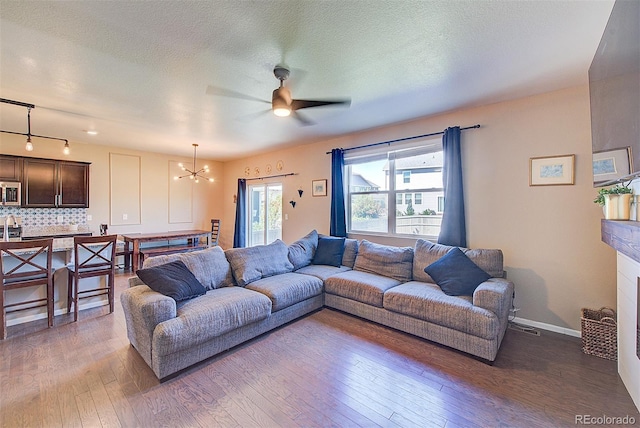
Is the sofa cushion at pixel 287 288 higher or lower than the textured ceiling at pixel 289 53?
lower

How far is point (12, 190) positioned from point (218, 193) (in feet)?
12.9

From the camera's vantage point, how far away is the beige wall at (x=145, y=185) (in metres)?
5.09

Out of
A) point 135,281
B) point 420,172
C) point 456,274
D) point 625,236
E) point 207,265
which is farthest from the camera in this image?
point 420,172

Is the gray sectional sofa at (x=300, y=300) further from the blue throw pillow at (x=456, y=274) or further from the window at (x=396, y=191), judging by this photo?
the window at (x=396, y=191)

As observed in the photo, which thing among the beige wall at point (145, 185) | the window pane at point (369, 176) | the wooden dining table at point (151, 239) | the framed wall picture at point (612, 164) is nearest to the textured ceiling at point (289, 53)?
the framed wall picture at point (612, 164)

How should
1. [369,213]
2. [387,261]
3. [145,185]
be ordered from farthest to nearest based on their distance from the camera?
[145,185] < [369,213] < [387,261]

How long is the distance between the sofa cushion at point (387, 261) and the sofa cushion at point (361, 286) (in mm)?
86

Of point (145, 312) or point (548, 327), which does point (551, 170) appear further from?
point (145, 312)

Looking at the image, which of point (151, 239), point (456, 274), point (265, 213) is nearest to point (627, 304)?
point (456, 274)

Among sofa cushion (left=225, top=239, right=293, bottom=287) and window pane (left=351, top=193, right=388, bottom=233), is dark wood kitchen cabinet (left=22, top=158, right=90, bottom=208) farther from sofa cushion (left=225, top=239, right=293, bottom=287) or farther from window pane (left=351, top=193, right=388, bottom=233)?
window pane (left=351, top=193, right=388, bottom=233)

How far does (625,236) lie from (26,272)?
17.4 feet

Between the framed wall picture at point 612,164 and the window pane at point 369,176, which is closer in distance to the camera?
the framed wall picture at point 612,164

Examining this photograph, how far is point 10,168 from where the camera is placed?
4527mm

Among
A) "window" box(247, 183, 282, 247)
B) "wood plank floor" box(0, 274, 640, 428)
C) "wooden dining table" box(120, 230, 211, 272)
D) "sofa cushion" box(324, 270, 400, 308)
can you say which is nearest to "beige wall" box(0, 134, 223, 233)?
"wooden dining table" box(120, 230, 211, 272)
